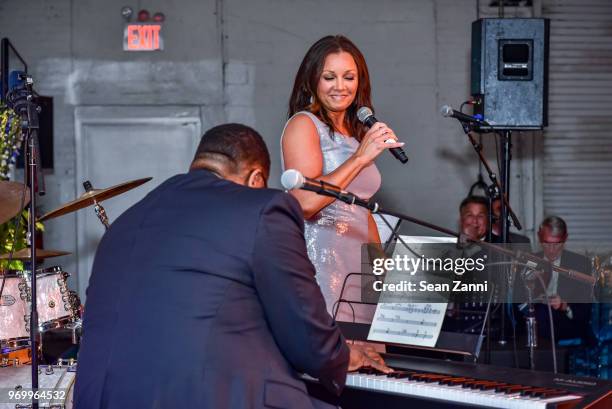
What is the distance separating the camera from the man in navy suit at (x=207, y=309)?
236cm

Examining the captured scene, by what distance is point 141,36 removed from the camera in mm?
8023

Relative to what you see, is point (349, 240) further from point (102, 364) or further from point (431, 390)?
point (102, 364)

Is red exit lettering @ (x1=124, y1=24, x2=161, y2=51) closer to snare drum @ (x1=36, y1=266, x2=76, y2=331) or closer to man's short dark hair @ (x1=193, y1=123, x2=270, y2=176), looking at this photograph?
snare drum @ (x1=36, y1=266, x2=76, y2=331)

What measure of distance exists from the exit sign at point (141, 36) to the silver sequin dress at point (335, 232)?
4694 mm

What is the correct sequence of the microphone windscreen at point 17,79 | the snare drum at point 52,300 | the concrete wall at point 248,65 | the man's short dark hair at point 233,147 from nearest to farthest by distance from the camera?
1. the man's short dark hair at point 233,147
2. the microphone windscreen at point 17,79
3. the snare drum at point 52,300
4. the concrete wall at point 248,65

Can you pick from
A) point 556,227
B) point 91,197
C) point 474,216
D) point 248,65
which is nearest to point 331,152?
point 91,197

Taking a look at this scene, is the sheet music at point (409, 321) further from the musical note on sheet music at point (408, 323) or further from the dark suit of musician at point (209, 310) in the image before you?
the dark suit of musician at point (209, 310)

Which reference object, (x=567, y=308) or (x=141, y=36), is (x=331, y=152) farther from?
(x=141, y=36)

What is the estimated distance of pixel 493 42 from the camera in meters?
5.81

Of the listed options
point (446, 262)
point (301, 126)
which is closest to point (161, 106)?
point (301, 126)

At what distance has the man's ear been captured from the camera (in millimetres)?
2600

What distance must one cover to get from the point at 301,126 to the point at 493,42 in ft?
8.59

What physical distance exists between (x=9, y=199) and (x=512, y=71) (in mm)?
3175

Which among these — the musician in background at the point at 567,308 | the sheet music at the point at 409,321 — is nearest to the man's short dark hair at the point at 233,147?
the sheet music at the point at 409,321
